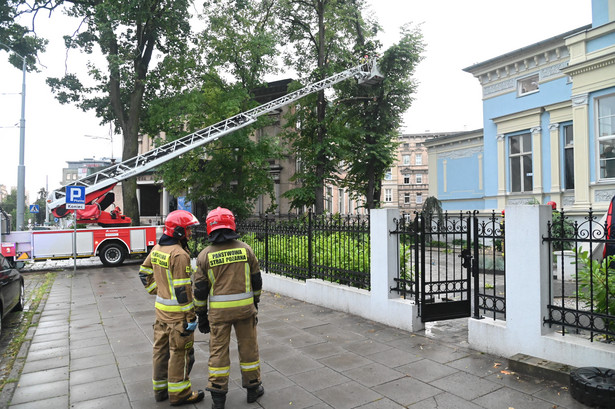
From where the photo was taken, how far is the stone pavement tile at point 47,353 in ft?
17.9

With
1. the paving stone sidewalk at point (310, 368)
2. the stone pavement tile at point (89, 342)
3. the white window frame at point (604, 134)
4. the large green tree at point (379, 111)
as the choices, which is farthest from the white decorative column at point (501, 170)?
the stone pavement tile at point (89, 342)

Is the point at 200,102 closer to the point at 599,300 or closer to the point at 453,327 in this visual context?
the point at 453,327

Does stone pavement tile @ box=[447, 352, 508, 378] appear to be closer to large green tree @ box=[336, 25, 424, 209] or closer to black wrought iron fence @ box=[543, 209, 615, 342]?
black wrought iron fence @ box=[543, 209, 615, 342]

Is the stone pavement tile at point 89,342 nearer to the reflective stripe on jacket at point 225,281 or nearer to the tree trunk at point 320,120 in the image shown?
the reflective stripe on jacket at point 225,281

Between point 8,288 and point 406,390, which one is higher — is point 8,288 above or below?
above

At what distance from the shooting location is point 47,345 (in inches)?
236

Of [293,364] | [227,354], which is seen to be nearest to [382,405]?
[293,364]

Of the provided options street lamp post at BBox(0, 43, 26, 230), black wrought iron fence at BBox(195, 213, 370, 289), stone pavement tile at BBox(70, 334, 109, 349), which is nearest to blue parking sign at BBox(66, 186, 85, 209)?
street lamp post at BBox(0, 43, 26, 230)

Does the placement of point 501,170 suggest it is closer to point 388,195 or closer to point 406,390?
point 406,390

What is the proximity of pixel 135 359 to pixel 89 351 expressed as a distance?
92 centimetres

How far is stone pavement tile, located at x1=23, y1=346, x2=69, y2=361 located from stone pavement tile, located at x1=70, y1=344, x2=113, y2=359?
0.37ft

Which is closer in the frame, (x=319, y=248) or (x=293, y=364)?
(x=293, y=364)

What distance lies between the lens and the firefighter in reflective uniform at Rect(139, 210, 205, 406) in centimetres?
377

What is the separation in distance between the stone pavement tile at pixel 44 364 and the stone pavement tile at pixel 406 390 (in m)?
4.01
